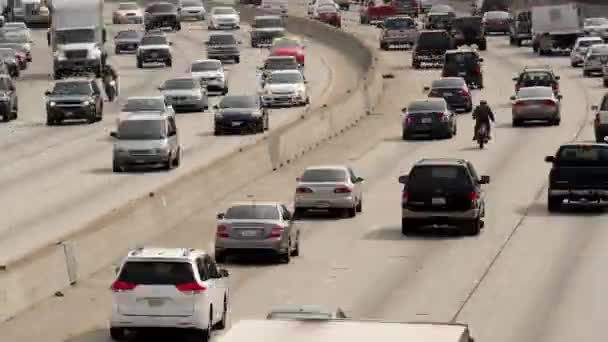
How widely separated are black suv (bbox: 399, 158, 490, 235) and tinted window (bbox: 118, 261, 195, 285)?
1514 cm

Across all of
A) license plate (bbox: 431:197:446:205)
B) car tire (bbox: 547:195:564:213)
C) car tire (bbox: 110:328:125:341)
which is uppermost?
car tire (bbox: 110:328:125:341)

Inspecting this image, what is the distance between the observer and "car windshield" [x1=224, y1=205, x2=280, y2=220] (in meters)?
35.8

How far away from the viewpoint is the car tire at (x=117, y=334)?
2603cm

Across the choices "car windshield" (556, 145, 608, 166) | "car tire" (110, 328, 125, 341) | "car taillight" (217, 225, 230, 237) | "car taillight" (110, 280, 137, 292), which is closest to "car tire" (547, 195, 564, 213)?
"car windshield" (556, 145, 608, 166)

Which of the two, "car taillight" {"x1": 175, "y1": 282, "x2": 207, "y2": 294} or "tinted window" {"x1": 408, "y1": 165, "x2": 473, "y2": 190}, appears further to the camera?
"tinted window" {"x1": 408, "y1": 165, "x2": 473, "y2": 190}

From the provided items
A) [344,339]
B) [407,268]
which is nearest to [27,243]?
[407,268]

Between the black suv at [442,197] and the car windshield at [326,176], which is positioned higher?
the black suv at [442,197]

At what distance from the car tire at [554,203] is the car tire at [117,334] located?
65.4 ft

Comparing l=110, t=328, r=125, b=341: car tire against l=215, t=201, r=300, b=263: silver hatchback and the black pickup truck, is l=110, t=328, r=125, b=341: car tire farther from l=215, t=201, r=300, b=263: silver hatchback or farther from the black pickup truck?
the black pickup truck

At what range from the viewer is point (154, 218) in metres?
39.3

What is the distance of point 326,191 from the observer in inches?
1726

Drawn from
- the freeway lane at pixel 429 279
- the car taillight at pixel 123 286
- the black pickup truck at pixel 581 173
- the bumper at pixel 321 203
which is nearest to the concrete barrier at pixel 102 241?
the freeway lane at pixel 429 279

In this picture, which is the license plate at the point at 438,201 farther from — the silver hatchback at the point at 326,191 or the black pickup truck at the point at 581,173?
the black pickup truck at the point at 581,173

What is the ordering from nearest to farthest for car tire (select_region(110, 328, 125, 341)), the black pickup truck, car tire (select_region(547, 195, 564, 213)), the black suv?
1. car tire (select_region(110, 328, 125, 341))
2. the black suv
3. the black pickup truck
4. car tire (select_region(547, 195, 564, 213))
